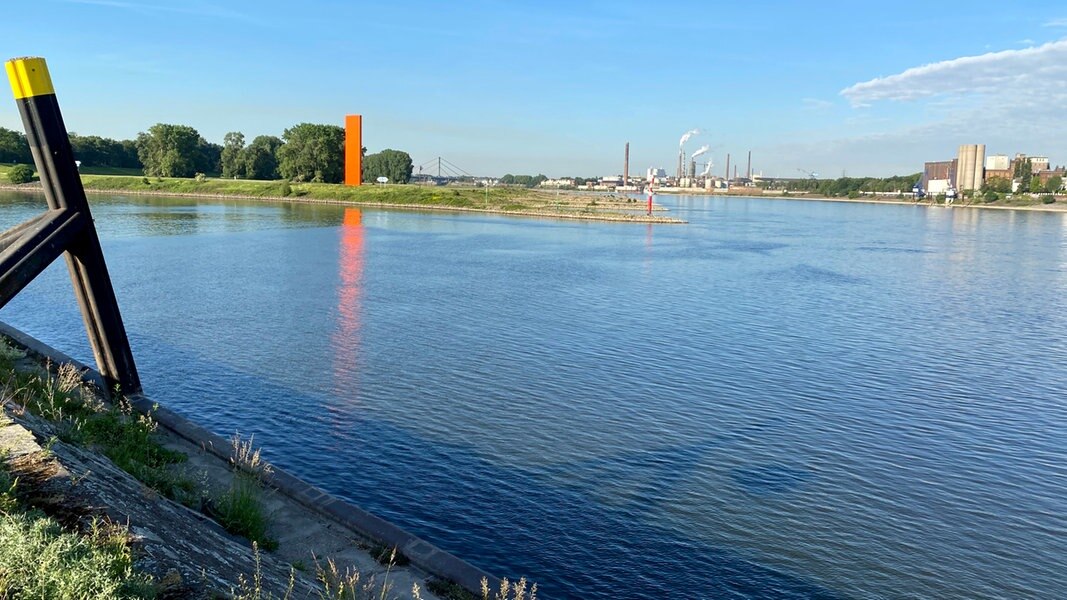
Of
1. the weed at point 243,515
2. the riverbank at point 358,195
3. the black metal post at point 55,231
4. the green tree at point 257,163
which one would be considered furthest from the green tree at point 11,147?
the weed at point 243,515

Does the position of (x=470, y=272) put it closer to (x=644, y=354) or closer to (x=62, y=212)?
(x=644, y=354)

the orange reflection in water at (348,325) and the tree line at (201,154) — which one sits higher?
the tree line at (201,154)

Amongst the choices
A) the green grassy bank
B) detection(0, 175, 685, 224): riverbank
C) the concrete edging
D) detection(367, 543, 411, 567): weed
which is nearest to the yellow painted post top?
the concrete edging

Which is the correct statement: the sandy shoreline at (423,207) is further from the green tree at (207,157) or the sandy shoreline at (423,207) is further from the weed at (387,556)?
the weed at (387,556)

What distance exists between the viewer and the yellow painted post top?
38.0 feet

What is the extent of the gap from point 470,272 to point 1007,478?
33012mm

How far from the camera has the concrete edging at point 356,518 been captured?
28.8 feet

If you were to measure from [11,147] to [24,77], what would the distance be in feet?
549

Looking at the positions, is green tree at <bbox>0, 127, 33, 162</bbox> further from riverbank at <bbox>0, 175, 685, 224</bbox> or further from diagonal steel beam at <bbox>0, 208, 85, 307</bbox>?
diagonal steel beam at <bbox>0, 208, 85, 307</bbox>

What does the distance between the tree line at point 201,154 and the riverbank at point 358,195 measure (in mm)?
8891

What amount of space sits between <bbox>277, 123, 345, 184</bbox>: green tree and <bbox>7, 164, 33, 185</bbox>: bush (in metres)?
43.0

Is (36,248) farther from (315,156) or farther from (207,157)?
(207,157)

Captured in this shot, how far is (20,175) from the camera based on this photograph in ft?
407

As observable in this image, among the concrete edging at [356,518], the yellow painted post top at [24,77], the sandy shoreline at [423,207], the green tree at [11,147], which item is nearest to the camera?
the concrete edging at [356,518]
